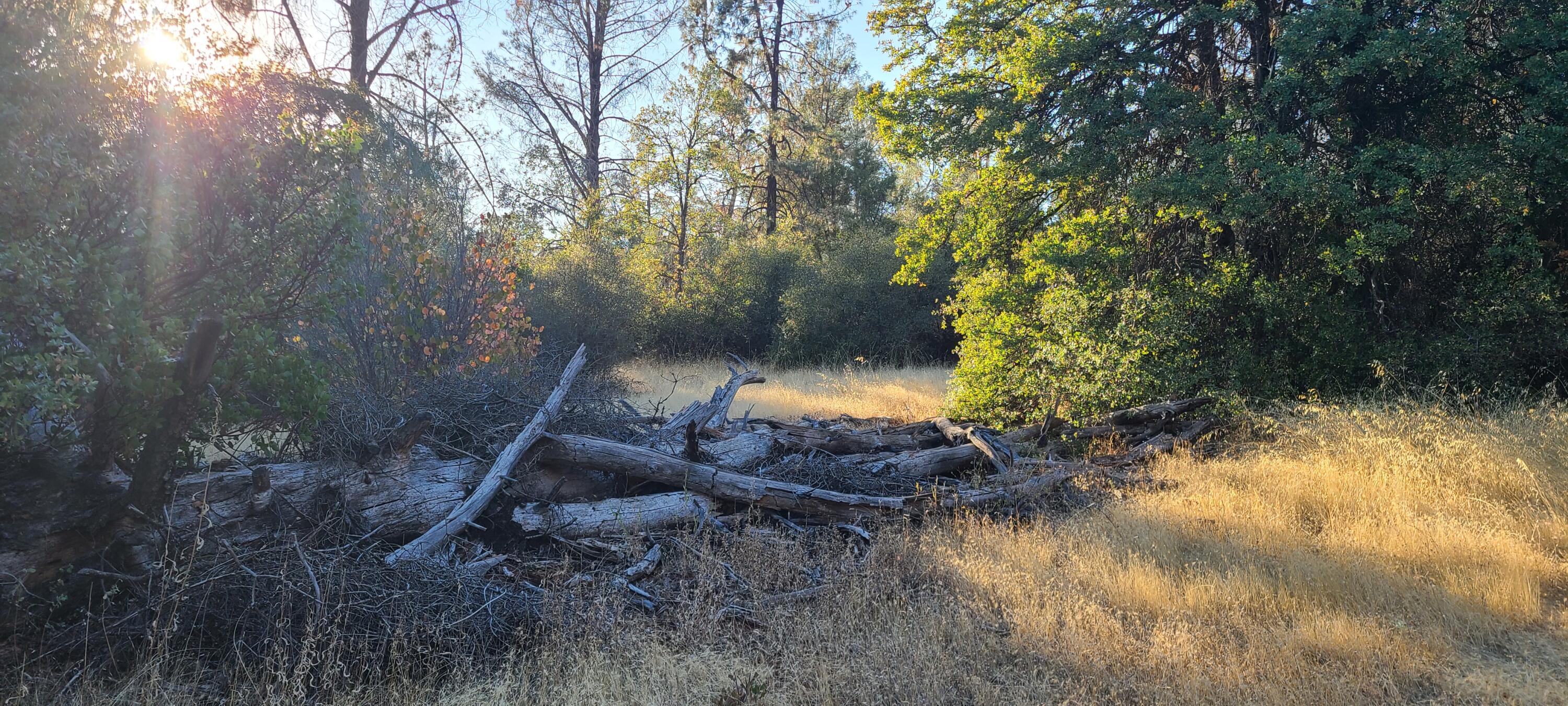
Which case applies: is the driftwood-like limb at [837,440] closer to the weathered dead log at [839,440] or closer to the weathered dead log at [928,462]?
the weathered dead log at [839,440]

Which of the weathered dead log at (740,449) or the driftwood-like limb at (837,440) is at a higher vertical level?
the weathered dead log at (740,449)

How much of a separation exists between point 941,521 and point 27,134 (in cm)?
600

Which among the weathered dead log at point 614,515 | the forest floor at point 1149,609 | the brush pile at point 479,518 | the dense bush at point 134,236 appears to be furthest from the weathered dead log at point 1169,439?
the dense bush at point 134,236

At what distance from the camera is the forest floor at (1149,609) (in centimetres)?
363

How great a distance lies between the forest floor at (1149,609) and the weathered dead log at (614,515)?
460 millimetres

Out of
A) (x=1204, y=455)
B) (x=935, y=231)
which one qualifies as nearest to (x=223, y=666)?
(x=1204, y=455)

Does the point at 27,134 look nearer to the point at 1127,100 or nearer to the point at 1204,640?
the point at 1204,640

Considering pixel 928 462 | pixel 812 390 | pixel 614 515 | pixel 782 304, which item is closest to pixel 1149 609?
pixel 928 462

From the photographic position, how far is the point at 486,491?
5250 mm

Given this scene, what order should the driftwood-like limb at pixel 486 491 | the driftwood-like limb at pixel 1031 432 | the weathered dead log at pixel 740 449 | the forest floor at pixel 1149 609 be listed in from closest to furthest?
the forest floor at pixel 1149 609
the driftwood-like limb at pixel 486 491
the weathered dead log at pixel 740 449
the driftwood-like limb at pixel 1031 432

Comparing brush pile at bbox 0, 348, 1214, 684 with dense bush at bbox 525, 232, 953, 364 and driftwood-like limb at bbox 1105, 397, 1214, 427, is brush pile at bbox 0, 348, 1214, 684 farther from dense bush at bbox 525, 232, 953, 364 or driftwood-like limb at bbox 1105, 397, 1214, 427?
dense bush at bbox 525, 232, 953, 364

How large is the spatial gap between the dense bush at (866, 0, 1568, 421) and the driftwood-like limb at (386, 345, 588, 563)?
659 cm

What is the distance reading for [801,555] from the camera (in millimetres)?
5371

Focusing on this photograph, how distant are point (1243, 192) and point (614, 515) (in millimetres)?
→ 7690
